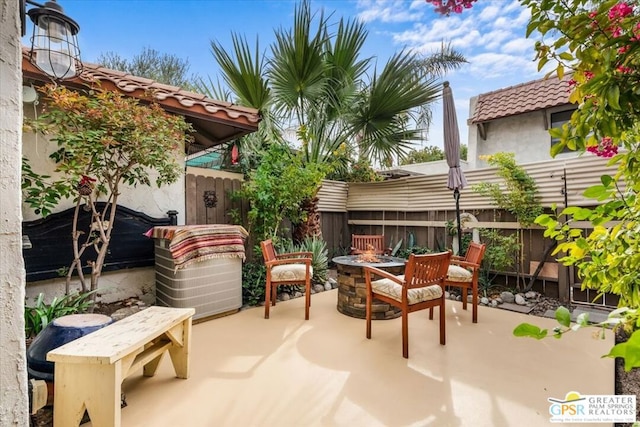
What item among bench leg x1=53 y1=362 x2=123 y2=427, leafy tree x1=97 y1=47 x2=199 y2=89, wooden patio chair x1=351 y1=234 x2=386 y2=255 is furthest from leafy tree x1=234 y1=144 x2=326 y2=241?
leafy tree x1=97 y1=47 x2=199 y2=89

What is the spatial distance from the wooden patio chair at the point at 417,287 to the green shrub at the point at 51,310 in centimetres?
265

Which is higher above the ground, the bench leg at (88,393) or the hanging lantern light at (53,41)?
the hanging lantern light at (53,41)

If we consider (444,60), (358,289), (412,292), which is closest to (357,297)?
(358,289)

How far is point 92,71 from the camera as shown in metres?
3.11

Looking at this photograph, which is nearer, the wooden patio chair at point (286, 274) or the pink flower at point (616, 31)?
the pink flower at point (616, 31)

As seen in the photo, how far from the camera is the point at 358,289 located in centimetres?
374

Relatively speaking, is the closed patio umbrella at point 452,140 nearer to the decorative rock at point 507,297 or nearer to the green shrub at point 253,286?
the decorative rock at point 507,297

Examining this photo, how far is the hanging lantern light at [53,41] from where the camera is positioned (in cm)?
215

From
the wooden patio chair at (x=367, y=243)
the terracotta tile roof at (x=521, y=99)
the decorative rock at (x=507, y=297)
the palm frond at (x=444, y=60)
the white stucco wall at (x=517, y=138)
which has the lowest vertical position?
the decorative rock at (x=507, y=297)

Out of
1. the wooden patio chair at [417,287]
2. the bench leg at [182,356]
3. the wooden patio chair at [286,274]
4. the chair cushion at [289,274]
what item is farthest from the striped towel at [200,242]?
the wooden patio chair at [417,287]

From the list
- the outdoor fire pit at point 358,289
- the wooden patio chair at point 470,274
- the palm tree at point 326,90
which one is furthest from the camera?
the palm tree at point 326,90

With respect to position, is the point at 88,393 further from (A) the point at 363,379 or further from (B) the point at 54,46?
(B) the point at 54,46

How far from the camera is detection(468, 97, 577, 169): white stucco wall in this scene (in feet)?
23.4

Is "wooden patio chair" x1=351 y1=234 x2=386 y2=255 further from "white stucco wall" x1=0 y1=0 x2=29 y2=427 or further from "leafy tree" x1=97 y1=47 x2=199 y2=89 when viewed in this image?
"leafy tree" x1=97 y1=47 x2=199 y2=89
